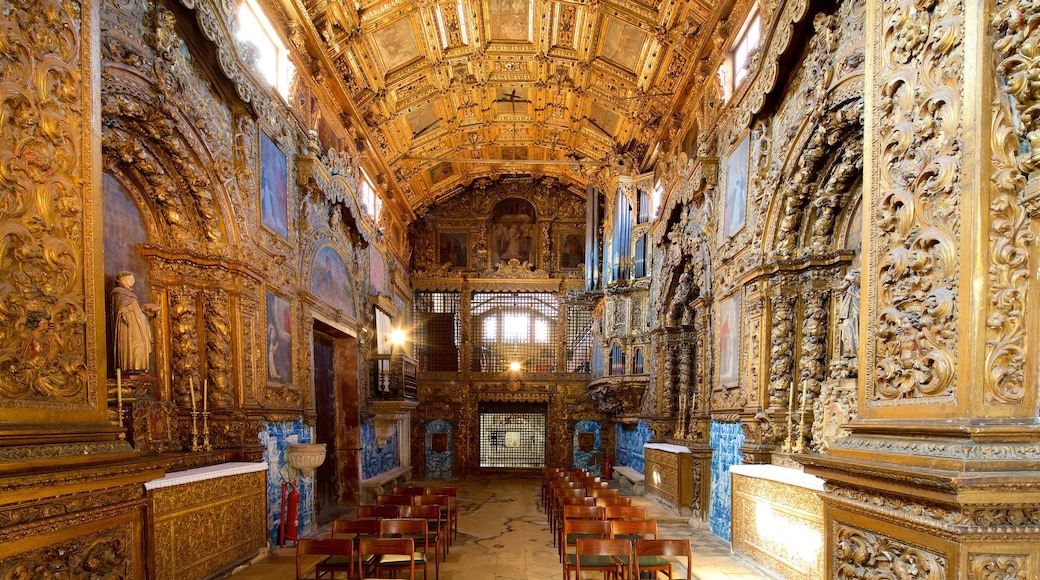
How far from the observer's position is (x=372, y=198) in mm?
14281

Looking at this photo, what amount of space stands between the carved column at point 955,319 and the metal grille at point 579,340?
630 inches

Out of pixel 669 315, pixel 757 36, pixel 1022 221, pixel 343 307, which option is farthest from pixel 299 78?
pixel 1022 221

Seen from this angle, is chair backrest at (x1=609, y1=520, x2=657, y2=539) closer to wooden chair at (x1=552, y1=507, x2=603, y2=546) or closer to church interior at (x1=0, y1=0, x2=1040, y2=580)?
wooden chair at (x1=552, y1=507, x2=603, y2=546)

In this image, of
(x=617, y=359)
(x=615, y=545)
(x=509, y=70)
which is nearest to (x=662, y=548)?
(x=615, y=545)

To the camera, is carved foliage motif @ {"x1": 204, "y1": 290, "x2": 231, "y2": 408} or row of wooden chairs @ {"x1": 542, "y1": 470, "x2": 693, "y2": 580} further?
carved foliage motif @ {"x1": 204, "y1": 290, "x2": 231, "y2": 408}

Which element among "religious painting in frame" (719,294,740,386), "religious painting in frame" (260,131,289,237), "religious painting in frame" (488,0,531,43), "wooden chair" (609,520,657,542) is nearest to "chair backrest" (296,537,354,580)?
"wooden chair" (609,520,657,542)

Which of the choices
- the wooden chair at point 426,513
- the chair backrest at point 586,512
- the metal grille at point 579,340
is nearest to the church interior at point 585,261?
the metal grille at point 579,340

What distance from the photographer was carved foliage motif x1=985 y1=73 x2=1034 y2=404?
7.63 ft

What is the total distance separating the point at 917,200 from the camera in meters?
2.65

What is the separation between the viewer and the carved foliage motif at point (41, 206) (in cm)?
288

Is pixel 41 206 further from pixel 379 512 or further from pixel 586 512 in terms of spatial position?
pixel 586 512

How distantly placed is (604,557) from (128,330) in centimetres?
547

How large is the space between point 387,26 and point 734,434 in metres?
9.28

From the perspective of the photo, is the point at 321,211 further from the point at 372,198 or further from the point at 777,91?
the point at 777,91
